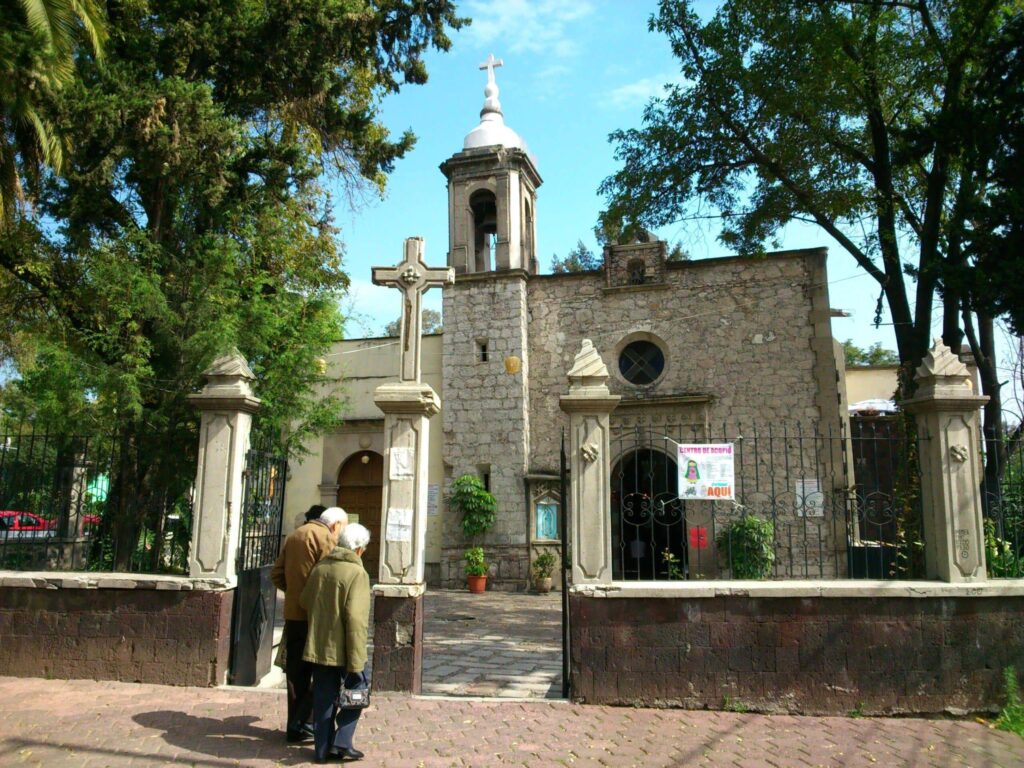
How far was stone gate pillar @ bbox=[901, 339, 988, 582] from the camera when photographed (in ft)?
21.5

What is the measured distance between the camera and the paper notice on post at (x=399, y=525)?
22.0 ft

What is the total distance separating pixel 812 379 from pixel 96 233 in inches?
535

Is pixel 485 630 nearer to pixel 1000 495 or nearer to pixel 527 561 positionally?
pixel 527 561

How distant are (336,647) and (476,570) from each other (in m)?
11.8

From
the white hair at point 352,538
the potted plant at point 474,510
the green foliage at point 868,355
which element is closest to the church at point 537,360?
the potted plant at point 474,510

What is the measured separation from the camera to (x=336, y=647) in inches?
195

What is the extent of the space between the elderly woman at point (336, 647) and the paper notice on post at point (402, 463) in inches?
68.6

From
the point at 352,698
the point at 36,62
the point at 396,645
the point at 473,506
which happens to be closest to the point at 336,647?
the point at 352,698

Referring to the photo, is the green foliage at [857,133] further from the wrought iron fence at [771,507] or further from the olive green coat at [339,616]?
the olive green coat at [339,616]

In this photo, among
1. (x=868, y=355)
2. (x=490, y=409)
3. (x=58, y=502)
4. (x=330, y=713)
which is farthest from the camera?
(x=868, y=355)

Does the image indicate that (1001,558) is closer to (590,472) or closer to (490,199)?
(590,472)

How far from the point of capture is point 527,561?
16.8 metres

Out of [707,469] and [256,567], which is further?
[256,567]

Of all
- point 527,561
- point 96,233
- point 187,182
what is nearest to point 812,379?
point 527,561
